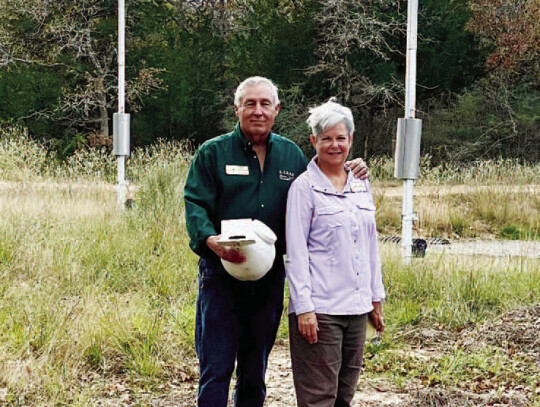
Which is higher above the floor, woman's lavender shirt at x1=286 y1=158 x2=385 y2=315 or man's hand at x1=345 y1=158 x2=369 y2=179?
man's hand at x1=345 y1=158 x2=369 y2=179

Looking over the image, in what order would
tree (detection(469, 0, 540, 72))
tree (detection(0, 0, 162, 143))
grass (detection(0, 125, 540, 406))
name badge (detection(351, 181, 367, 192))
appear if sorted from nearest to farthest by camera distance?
1. name badge (detection(351, 181, 367, 192))
2. grass (detection(0, 125, 540, 406))
3. tree (detection(469, 0, 540, 72))
4. tree (detection(0, 0, 162, 143))

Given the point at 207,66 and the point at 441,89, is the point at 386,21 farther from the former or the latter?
the point at 207,66

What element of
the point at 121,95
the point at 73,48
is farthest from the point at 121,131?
the point at 73,48

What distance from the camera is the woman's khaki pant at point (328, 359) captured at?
3.05 meters

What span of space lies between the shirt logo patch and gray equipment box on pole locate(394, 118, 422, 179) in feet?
13.3

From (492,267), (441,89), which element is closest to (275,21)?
(441,89)

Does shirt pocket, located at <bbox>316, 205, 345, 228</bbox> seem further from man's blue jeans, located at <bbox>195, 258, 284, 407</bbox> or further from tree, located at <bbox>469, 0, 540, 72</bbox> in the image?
tree, located at <bbox>469, 0, 540, 72</bbox>

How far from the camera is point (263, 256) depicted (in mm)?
3037

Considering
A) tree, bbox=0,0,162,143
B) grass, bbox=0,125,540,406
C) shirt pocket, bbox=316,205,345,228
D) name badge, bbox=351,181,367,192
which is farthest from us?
tree, bbox=0,0,162,143

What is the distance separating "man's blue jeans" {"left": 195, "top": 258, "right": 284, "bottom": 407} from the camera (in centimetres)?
325

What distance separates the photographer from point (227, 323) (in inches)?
128

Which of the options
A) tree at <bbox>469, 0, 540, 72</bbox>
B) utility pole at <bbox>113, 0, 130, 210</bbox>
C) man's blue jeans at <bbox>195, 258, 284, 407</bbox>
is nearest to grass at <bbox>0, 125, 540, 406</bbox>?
utility pole at <bbox>113, 0, 130, 210</bbox>

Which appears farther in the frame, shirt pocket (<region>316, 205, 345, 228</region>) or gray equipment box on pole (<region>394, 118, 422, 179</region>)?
gray equipment box on pole (<region>394, 118, 422, 179</region>)

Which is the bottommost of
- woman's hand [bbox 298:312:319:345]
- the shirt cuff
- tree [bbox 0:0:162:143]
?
woman's hand [bbox 298:312:319:345]
